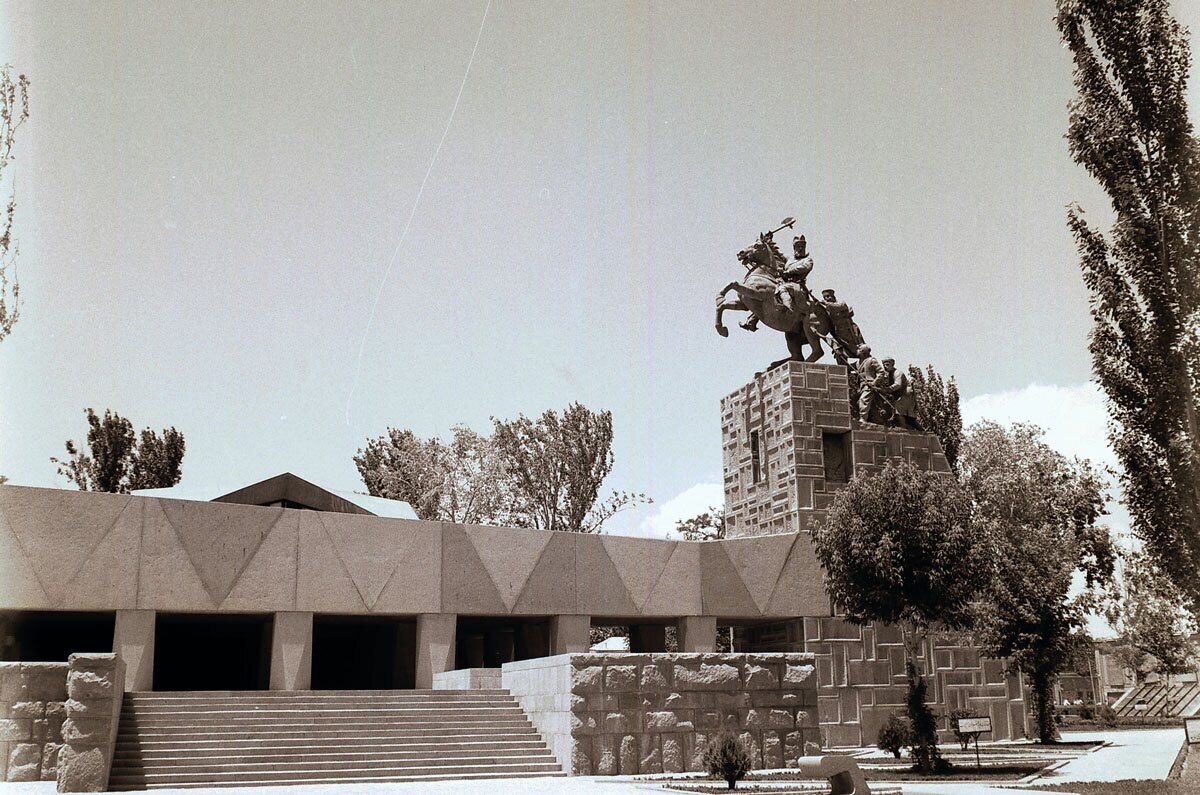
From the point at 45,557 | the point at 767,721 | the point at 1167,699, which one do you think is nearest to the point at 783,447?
the point at 767,721

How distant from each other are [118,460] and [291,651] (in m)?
28.5

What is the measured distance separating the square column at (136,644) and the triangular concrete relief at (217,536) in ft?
4.31

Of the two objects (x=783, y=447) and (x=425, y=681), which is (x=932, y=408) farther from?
(x=425, y=681)

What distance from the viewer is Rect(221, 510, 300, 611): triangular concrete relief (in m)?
21.8

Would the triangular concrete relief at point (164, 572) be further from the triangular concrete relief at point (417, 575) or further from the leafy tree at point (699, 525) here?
the leafy tree at point (699, 525)

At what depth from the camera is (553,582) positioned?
2483 cm

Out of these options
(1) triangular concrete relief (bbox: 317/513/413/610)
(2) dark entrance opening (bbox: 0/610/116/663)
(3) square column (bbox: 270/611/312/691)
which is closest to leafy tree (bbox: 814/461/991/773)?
(1) triangular concrete relief (bbox: 317/513/413/610)

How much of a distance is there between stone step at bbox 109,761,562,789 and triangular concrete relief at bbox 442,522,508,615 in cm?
751

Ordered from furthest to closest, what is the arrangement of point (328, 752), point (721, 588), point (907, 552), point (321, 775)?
point (721, 588) → point (907, 552) → point (328, 752) → point (321, 775)

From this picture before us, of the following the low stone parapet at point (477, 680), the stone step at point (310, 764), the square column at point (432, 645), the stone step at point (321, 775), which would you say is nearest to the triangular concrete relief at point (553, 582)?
the square column at point (432, 645)

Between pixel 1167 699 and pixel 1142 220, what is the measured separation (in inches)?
1288

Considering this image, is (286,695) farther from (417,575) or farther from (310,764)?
(417,575)

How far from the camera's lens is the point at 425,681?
23188mm

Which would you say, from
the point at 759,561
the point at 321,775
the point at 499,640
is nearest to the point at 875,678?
the point at 759,561
